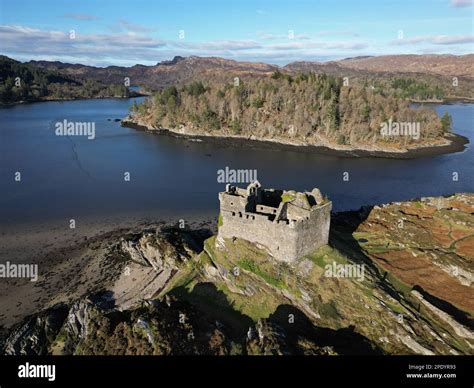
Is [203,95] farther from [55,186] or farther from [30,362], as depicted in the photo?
[30,362]

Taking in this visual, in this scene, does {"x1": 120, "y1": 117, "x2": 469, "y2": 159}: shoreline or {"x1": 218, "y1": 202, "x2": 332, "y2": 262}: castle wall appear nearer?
{"x1": 218, "y1": 202, "x2": 332, "y2": 262}: castle wall

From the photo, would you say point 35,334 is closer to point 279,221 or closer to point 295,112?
point 279,221

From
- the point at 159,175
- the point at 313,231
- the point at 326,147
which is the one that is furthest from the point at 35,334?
the point at 326,147

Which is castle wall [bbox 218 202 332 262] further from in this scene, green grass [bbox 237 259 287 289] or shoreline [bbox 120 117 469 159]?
shoreline [bbox 120 117 469 159]

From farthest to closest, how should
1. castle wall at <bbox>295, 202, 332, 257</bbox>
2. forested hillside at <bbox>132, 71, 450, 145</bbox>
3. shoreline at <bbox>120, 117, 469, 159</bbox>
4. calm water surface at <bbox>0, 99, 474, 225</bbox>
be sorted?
forested hillside at <bbox>132, 71, 450, 145</bbox>
shoreline at <bbox>120, 117, 469, 159</bbox>
calm water surface at <bbox>0, 99, 474, 225</bbox>
castle wall at <bbox>295, 202, 332, 257</bbox>

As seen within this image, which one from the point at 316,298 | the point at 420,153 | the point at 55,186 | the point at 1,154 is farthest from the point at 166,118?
the point at 316,298

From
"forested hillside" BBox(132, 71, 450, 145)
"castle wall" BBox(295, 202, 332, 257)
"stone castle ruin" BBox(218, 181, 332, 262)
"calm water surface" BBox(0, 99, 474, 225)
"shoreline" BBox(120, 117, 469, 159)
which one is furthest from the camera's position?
"forested hillside" BBox(132, 71, 450, 145)

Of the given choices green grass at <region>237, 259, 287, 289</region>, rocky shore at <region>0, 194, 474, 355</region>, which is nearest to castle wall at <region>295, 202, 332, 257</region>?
rocky shore at <region>0, 194, 474, 355</region>

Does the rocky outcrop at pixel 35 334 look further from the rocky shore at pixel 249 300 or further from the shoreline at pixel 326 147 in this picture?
the shoreline at pixel 326 147

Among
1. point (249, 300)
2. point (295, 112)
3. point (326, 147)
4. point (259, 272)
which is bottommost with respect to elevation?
point (249, 300)

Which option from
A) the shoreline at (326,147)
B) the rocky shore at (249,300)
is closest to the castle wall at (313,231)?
the rocky shore at (249,300)
